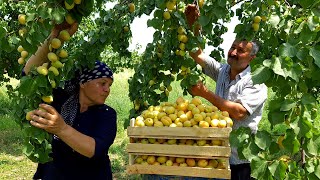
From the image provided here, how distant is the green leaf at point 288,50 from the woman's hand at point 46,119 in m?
1.11

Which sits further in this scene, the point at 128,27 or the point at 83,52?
the point at 128,27

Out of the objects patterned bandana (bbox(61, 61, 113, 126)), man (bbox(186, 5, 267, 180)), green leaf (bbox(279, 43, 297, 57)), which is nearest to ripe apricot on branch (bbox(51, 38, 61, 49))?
patterned bandana (bbox(61, 61, 113, 126))

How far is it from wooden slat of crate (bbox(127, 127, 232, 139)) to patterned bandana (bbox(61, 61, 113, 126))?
37 centimetres

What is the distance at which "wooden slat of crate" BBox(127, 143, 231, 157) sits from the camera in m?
2.69

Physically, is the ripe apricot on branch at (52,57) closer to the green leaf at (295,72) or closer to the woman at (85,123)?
the woman at (85,123)

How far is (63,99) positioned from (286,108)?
1.51 meters

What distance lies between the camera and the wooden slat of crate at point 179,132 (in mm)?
2689

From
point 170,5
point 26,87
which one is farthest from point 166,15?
point 26,87

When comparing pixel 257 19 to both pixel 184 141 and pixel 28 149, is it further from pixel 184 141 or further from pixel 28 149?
pixel 28 149

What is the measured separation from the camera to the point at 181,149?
2.74m

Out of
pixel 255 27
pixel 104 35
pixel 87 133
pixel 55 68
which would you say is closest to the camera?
pixel 55 68

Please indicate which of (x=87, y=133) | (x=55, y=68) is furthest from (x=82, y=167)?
(x=55, y=68)

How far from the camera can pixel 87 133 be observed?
265cm

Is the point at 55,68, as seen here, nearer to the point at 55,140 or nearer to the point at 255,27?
the point at 55,140
